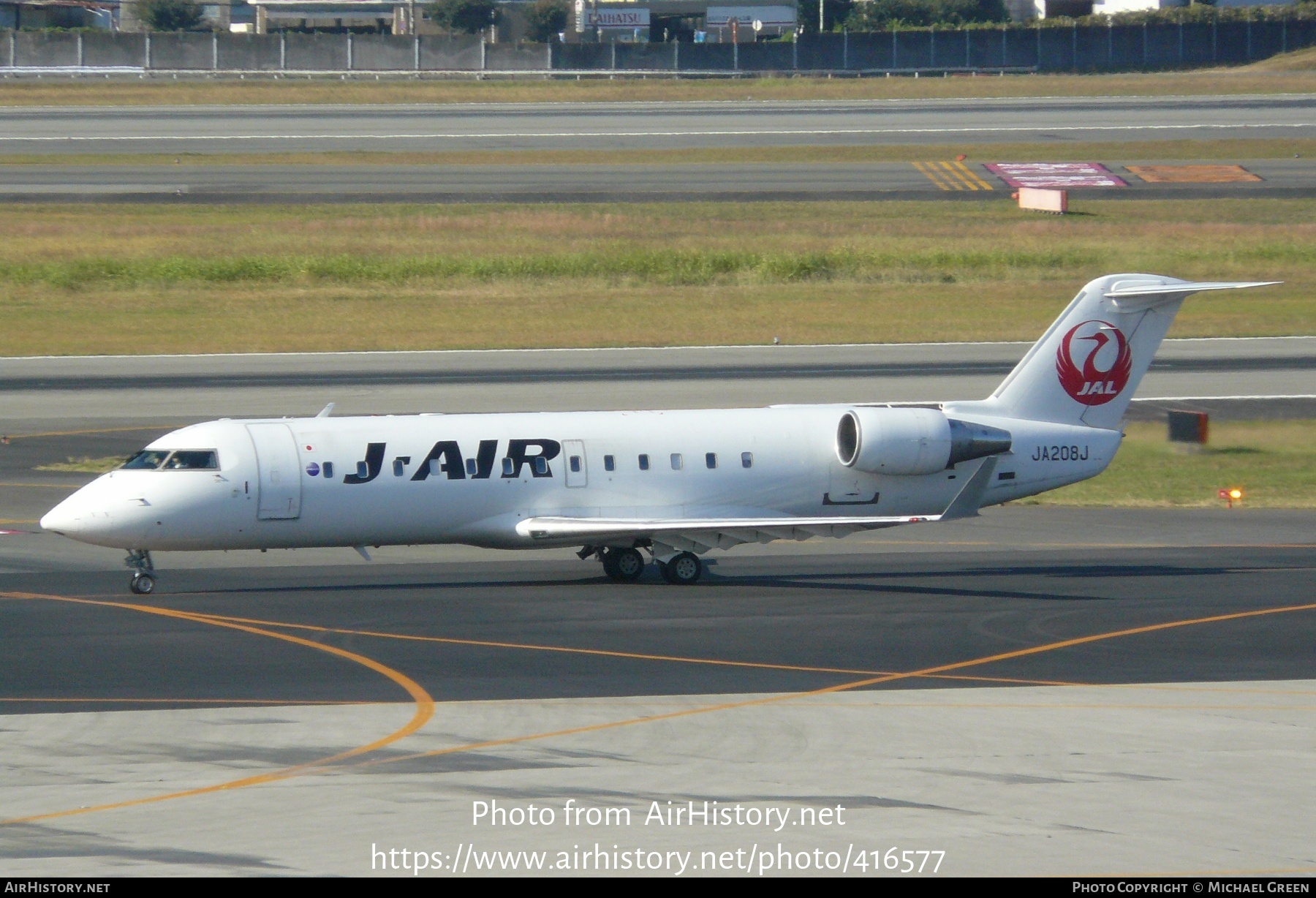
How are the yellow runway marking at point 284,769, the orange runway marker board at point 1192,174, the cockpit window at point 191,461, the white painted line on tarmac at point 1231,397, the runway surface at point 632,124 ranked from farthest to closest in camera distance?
the runway surface at point 632,124, the orange runway marker board at point 1192,174, the white painted line on tarmac at point 1231,397, the cockpit window at point 191,461, the yellow runway marking at point 284,769

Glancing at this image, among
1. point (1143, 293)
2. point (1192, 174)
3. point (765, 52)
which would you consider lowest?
point (1143, 293)

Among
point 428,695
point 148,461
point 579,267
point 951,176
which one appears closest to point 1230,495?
point 428,695

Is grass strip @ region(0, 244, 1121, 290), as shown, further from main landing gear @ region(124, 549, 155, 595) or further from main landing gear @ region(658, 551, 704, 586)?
main landing gear @ region(124, 549, 155, 595)

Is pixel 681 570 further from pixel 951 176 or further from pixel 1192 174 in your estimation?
pixel 1192 174

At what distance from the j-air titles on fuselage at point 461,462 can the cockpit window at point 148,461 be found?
235cm

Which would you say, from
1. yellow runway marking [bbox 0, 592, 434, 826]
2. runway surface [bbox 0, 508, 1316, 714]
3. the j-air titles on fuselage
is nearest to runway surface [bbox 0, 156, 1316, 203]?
runway surface [bbox 0, 508, 1316, 714]

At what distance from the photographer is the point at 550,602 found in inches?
972

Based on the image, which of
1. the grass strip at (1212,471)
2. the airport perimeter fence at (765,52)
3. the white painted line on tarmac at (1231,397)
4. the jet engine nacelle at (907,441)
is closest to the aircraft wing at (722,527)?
the jet engine nacelle at (907,441)

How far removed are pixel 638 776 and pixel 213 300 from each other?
170 ft

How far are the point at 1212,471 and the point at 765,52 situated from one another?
4035 inches

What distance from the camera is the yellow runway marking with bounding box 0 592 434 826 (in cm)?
1369

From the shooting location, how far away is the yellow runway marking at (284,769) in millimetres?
13688

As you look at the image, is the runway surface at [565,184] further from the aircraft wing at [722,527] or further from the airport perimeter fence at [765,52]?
the aircraft wing at [722,527]

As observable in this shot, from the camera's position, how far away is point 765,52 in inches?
5271
